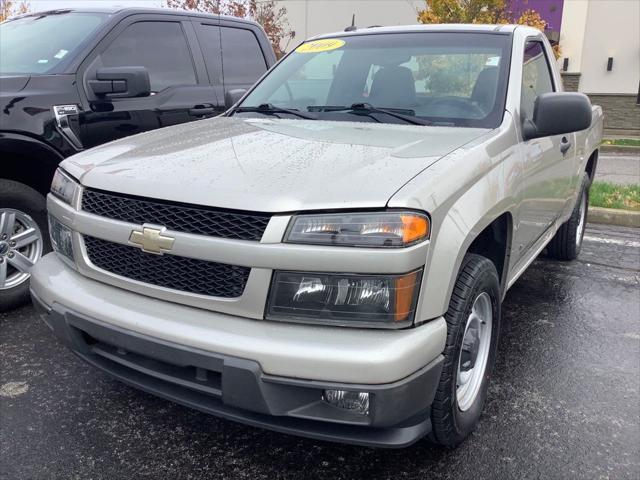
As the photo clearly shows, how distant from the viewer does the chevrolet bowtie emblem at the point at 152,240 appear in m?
2.08

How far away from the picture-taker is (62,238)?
8.50ft

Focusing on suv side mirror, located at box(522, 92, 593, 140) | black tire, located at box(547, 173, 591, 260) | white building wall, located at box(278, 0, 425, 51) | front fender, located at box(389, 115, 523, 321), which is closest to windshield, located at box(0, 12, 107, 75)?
front fender, located at box(389, 115, 523, 321)

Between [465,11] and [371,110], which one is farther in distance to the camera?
[465,11]

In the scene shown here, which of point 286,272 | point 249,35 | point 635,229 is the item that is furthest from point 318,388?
point 635,229

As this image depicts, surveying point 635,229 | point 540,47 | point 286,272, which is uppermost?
point 540,47

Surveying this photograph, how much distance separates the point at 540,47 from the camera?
3914 mm

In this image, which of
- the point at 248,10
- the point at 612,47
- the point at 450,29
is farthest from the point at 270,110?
the point at 612,47

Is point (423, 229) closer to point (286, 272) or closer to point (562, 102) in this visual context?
point (286, 272)

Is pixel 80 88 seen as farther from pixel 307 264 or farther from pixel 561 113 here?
pixel 561 113

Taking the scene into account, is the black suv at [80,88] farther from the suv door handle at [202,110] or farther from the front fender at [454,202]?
the front fender at [454,202]

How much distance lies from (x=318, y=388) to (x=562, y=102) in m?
1.92

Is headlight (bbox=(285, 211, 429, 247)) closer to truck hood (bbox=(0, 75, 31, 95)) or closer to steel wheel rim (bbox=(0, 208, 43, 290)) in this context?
steel wheel rim (bbox=(0, 208, 43, 290))

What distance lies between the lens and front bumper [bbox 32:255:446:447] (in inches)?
72.9

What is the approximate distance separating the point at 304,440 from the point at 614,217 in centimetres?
537
